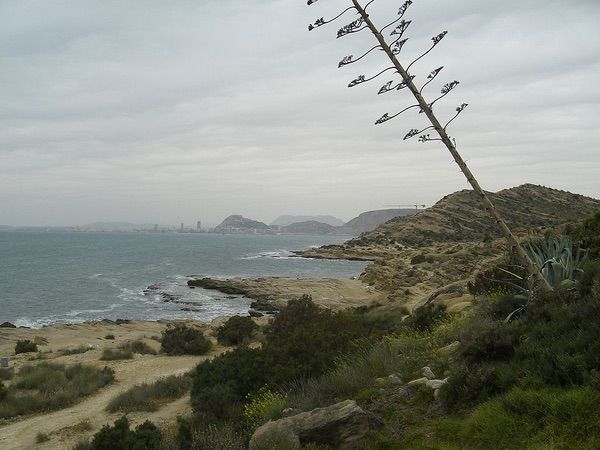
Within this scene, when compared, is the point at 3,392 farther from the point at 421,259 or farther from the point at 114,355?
the point at 421,259

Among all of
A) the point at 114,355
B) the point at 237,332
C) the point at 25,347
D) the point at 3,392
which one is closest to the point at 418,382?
the point at 3,392

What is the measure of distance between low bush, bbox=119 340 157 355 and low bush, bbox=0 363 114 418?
147 inches

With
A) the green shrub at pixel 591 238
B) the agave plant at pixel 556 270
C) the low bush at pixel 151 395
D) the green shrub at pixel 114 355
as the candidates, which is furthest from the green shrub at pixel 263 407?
the green shrub at pixel 114 355

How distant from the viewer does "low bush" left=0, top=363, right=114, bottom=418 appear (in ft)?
38.5

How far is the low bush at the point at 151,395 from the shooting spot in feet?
36.6

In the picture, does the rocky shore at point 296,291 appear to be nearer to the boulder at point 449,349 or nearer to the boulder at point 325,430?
the boulder at point 449,349

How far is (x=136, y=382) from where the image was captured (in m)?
13.7

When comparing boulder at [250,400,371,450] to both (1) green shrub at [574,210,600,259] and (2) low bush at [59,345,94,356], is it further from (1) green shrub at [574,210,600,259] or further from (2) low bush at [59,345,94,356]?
(2) low bush at [59,345,94,356]

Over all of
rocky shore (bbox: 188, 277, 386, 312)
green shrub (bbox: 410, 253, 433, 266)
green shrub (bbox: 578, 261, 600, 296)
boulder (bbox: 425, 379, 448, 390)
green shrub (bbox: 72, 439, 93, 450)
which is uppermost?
green shrub (bbox: 578, 261, 600, 296)

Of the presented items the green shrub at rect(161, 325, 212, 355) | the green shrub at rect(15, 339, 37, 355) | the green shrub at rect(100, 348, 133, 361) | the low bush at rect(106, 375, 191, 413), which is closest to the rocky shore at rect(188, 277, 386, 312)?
the green shrub at rect(161, 325, 212, 355)

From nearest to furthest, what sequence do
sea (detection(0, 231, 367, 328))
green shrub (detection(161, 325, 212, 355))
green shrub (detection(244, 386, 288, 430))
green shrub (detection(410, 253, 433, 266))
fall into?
green shrub (detection(244, 386, 288, 430))
green shrub (detection(161, 325, 212, 355))
sea (detection(0, 231, 367, 328))
green shrub (detection(410, 253, 433, 266))

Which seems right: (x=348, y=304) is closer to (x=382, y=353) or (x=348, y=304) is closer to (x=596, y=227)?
(x=596, y=227)

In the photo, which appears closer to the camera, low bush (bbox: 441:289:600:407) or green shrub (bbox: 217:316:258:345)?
low bush (bbox: 441:289:600:407)

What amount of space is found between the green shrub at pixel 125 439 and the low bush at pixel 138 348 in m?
11.5
